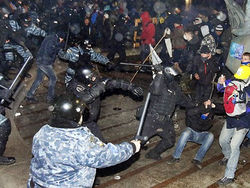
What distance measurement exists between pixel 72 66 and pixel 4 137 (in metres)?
2.37

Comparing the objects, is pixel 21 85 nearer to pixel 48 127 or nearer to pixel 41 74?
pixel 41 74

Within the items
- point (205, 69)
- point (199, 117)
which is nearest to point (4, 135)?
point (199, 117)

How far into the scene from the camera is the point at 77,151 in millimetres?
3115

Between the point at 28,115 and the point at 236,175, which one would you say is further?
the point at 28,115

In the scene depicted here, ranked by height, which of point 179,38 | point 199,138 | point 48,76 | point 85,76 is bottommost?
point 199,138

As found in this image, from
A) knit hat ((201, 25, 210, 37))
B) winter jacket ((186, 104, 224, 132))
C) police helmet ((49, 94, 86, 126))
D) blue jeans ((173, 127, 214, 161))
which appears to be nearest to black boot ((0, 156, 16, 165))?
police helmet ((49, 94, 86, 126))

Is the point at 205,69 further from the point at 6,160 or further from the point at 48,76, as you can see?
the point at 6,160

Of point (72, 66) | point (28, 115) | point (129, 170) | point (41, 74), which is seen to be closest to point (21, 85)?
point (41, 74)

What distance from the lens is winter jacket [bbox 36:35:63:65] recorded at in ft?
27.5

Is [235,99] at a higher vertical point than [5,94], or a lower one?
higher

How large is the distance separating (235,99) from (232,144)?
871 mm

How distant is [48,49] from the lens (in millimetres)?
8406

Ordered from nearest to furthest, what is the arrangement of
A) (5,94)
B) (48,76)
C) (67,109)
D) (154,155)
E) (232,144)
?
1. (67,109)
2. (232,144)
3. (5,94)
4. (154,155)
5. (48,76)

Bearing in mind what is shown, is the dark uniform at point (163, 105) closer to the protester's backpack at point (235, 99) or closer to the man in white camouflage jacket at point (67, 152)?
the protester's backpack at point (235, 99)
